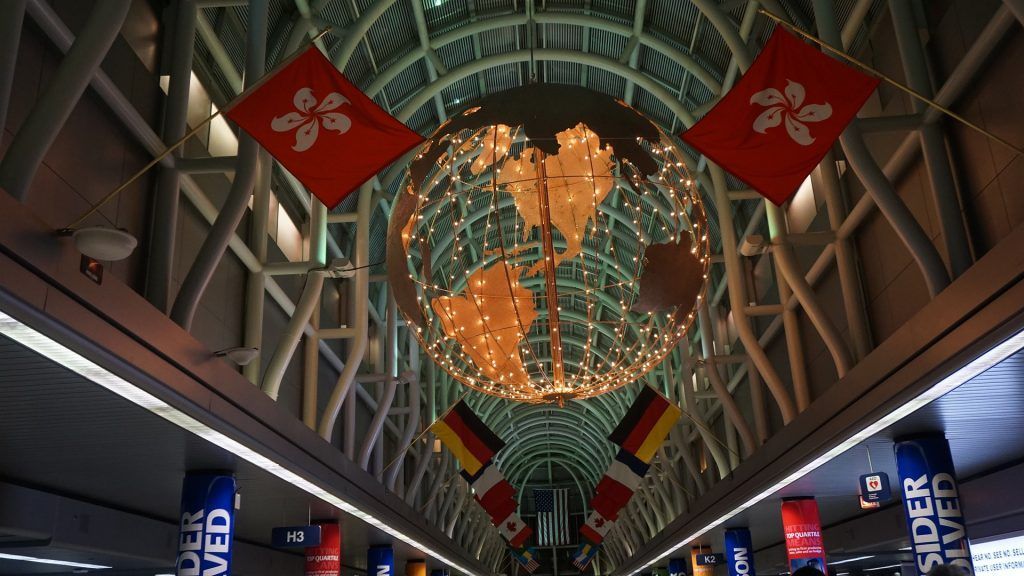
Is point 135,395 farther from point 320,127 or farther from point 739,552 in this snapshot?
point 739,552

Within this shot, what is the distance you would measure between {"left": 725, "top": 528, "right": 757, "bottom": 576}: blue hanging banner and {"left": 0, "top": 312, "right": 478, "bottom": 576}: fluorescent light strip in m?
12.3

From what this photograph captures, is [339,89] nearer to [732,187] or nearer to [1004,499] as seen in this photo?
[1004,499]

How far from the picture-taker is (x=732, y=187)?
Answer: 22.1 m

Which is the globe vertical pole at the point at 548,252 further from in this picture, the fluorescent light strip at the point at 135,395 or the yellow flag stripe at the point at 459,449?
the yellow flag stripe at the point at 459,449

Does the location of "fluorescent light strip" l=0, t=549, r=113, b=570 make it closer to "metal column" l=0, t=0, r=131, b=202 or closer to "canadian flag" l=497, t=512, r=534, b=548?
"metal column" l=0, t=0, r=131, b=202

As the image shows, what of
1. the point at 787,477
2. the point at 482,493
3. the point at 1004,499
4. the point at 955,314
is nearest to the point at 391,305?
the point at 482,493

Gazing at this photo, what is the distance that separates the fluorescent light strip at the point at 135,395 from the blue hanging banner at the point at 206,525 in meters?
0.65

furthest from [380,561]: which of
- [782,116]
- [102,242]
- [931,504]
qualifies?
[102,242]

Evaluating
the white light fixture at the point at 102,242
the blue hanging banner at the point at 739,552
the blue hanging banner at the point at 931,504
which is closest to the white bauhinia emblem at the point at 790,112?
the blue hanging banner at the point at 931,504

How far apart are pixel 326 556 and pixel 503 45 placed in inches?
486

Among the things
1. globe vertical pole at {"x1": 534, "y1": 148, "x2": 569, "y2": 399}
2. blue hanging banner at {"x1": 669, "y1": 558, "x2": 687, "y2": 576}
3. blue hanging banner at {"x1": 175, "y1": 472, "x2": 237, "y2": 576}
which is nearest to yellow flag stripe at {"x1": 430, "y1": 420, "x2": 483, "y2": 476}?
blue hanging banner at {"x1": 175, "y1": 472, "x2": 237, "y2": 576}

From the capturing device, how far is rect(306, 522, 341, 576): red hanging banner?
55.6 feet

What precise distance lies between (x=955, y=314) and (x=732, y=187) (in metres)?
14.5

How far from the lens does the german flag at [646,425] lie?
54.7 ft
